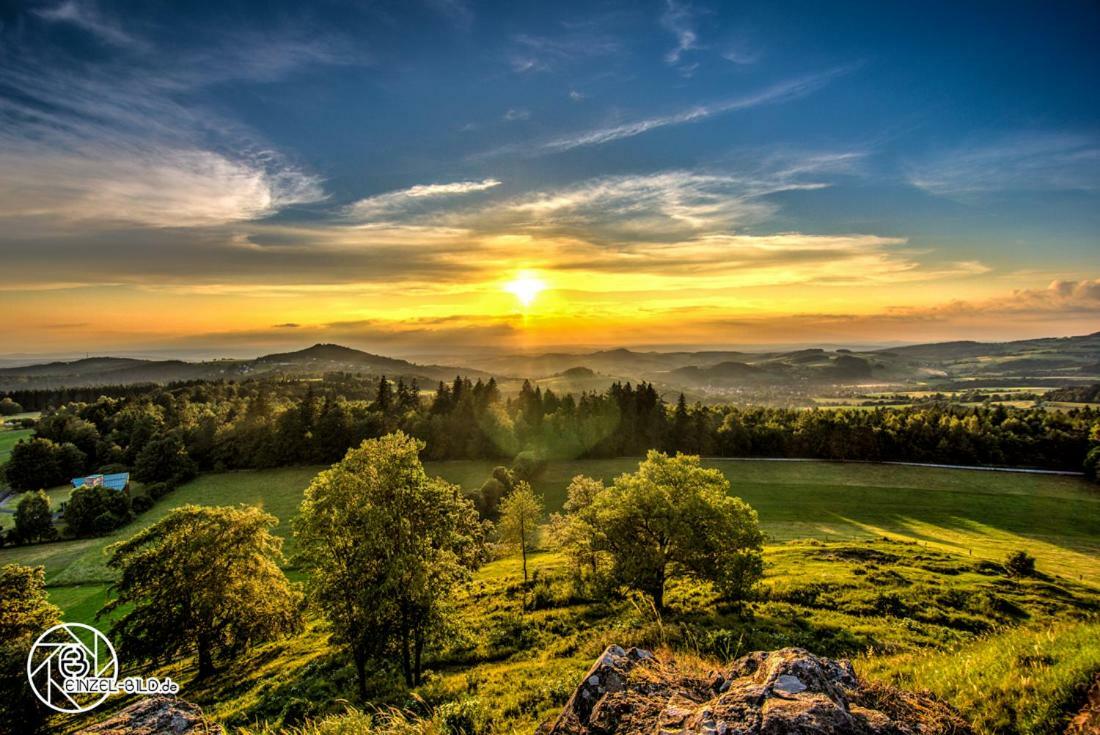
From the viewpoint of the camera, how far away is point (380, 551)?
22.1 meters

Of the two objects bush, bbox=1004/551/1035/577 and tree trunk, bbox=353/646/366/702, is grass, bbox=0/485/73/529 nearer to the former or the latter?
tree trunk, bbox=353/646/366/702

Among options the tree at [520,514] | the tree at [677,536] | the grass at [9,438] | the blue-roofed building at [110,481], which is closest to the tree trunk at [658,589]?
the tree at [677,536]

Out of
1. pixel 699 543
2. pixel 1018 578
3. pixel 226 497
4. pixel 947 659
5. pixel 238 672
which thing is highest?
pixel 947 659

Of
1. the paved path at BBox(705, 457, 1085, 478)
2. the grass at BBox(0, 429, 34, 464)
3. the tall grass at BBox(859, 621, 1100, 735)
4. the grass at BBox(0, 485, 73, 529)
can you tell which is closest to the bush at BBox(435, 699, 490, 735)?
the tall grass at BBox(859, 621, 1100, 735)

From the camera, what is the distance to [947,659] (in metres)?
10.8

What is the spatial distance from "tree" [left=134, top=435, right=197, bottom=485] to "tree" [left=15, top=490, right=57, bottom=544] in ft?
76.3

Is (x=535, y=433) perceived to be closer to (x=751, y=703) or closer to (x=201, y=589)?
(x=201, y=589)

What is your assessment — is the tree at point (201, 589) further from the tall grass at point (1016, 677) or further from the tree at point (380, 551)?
the tall grass at point (1016, 677)

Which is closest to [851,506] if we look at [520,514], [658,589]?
[520,514]

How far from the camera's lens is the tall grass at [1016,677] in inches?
282

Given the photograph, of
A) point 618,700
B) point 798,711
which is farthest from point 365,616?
point 798,711

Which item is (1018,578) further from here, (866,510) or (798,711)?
(798,711)

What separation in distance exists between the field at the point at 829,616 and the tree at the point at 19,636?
732 cm

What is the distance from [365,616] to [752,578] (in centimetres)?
2388
